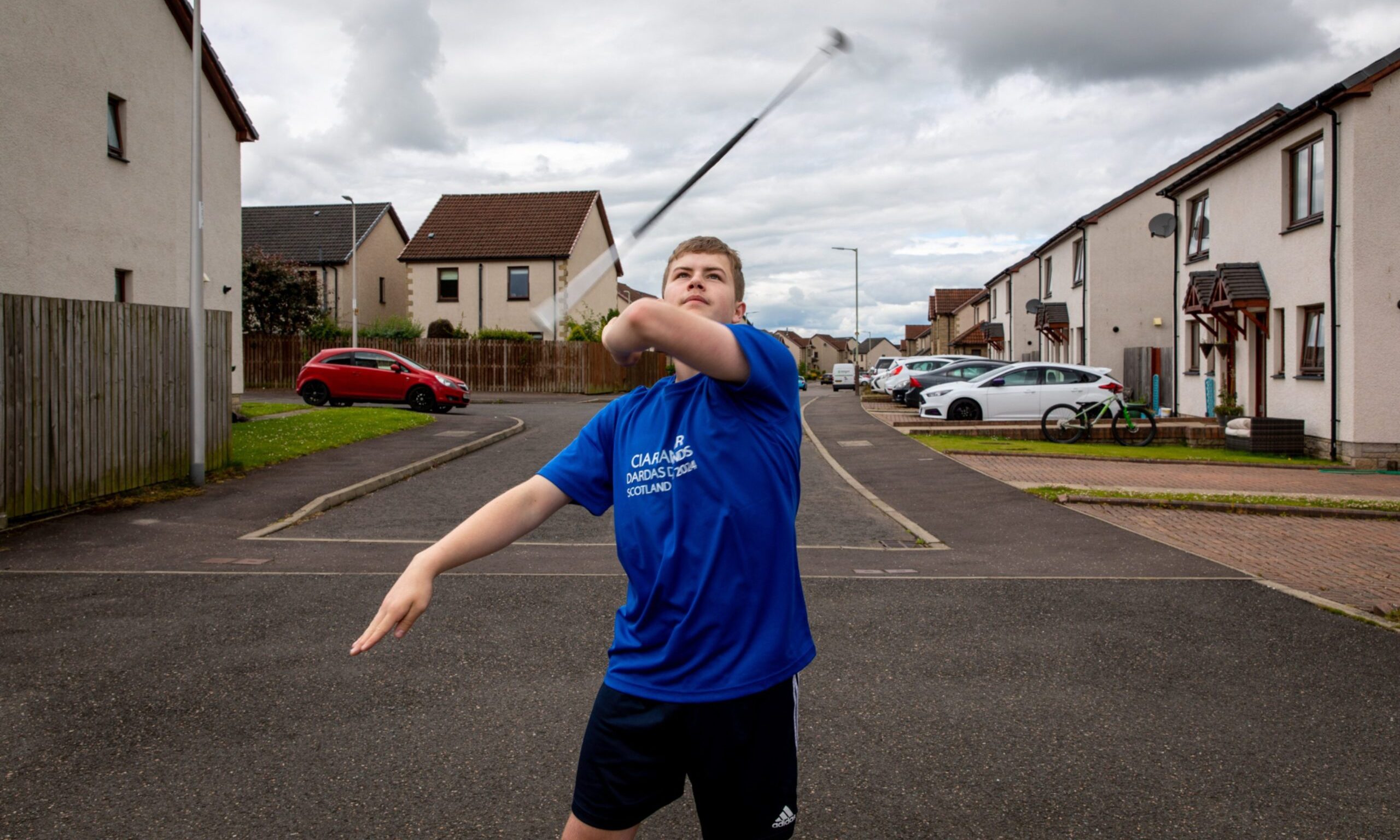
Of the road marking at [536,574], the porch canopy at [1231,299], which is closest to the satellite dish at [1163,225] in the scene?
the porch canopy at [1231,299]

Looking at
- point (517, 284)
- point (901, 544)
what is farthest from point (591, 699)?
point (517, 284)

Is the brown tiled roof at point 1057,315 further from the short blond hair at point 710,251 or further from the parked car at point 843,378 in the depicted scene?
the parked car at point 843,378

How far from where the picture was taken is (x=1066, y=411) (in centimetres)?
2211

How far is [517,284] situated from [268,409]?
24.0m

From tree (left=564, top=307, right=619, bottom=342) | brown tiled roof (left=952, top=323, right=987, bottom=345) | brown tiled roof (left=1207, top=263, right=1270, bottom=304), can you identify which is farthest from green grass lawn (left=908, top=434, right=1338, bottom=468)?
brown tiled roof (left=952, top=323, right=987, bottom=345)

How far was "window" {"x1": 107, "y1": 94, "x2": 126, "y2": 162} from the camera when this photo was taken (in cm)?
1727

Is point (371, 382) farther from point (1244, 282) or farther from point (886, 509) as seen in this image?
point (1244, 282)

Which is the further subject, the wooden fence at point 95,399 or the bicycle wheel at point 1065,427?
the bicycle wheel at point 1065,427

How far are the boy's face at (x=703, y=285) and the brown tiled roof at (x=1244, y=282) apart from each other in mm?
20550

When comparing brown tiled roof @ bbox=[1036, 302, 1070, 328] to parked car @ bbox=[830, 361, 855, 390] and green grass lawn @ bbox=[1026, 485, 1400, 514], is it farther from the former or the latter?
parked car @ bbox=[830, 361, 855, 390]

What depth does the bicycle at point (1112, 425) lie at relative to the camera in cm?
2036

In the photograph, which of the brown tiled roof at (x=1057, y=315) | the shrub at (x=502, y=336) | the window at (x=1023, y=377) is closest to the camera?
the window at (x=1023, y=377)

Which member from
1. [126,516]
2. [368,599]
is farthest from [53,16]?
[368,599]

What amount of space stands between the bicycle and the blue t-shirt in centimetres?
1937
